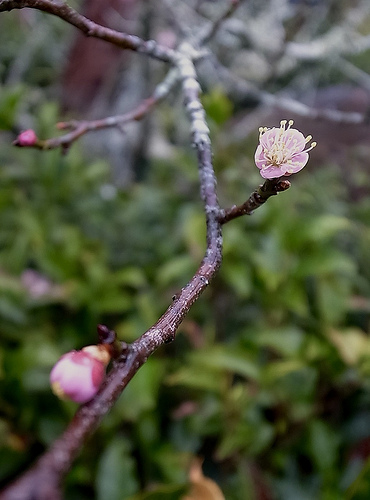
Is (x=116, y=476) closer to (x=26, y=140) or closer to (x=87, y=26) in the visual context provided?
(x=26, y=140)

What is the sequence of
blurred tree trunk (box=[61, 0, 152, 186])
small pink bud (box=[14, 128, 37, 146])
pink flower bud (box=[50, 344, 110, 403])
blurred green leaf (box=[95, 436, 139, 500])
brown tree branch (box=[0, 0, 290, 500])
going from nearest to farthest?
1. brown tree branch (box=[0, 0, 290, 500])
2. pink flower bud (box=[50, 344, 110, 403])
3. small pink bud (box=[14, 128, 37, 146])
4. blurred green leaf (box=[95, 436, 139, 500])
5. blurred tree trunk (box=[61, 0, 152, 186])

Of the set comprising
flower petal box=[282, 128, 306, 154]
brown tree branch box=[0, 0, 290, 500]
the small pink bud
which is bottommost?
the small pink bud

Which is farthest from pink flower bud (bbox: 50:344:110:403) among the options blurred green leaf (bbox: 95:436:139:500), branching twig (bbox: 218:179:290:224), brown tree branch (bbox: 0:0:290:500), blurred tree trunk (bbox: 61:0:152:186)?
blurred tree trunk (bbox: 61:0:152:186)

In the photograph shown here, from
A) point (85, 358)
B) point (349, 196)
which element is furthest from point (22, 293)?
point (349, 196)

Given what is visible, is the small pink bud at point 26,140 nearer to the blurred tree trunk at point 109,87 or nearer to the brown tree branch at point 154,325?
the brown tree branch at point 154,325

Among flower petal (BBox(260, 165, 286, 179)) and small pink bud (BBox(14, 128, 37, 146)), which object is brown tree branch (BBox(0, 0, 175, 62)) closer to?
small pink bud (BBox(14, 128, 37, 146))

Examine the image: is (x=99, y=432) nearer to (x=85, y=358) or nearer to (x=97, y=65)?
(x=85, y=358)

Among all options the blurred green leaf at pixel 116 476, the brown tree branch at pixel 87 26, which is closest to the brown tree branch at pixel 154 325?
the brown tree branch at pixel 87 26
